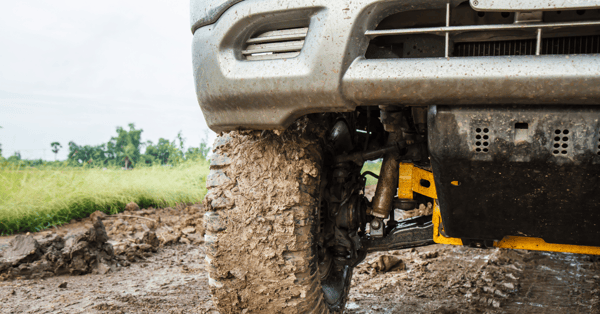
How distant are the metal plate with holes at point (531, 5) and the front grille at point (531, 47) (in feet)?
0.61

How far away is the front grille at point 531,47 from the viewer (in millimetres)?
1073

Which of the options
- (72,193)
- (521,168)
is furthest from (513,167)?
(72,193)

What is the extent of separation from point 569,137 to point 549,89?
161 mm

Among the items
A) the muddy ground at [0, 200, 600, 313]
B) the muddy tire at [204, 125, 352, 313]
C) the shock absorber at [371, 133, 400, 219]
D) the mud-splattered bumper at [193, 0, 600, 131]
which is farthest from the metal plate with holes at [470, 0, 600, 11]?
the muddy ground at [0, 200, 600, 313]

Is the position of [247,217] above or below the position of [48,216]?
above

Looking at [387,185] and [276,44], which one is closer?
[276,44]

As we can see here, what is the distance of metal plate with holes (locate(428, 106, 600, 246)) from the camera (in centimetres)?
102

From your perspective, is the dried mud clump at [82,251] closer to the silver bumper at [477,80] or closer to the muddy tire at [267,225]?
the muddy tire at [267,225]

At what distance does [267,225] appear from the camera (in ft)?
4.75

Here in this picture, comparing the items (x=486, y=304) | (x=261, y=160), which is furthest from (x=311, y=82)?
(x=486, y=304)

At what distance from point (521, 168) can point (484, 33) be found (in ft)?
1.30

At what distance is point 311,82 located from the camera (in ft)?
3.67

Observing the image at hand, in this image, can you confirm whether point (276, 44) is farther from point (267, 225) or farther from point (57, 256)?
point (57, 256)

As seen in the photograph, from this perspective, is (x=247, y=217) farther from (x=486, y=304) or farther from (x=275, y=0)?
(x=486, y=304)
